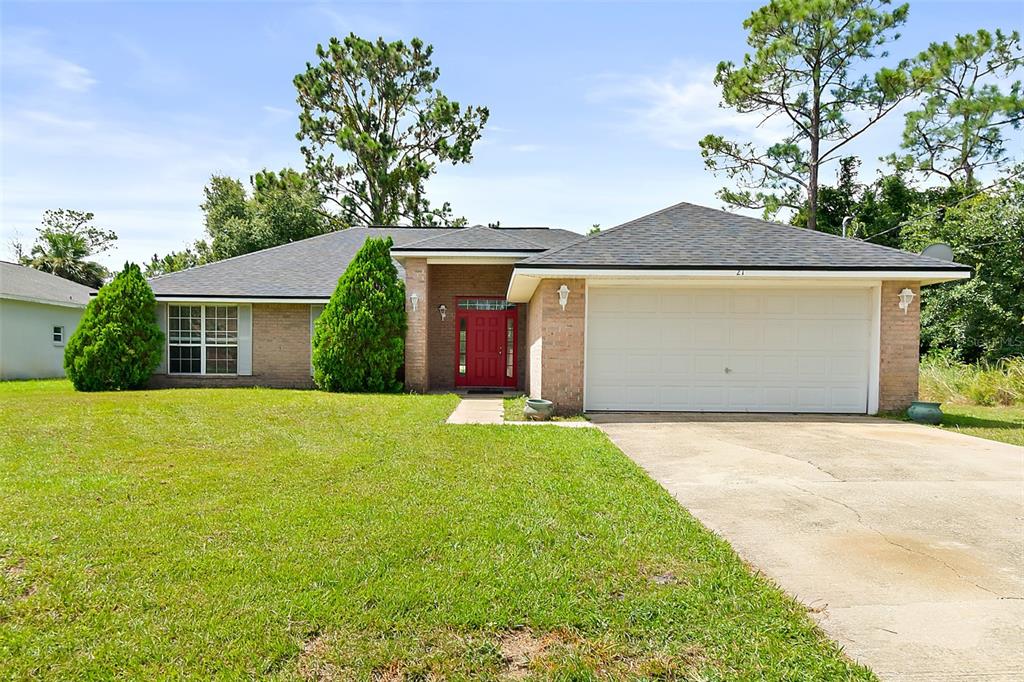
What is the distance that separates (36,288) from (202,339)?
9030mm

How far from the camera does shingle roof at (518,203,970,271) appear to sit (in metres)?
10.6

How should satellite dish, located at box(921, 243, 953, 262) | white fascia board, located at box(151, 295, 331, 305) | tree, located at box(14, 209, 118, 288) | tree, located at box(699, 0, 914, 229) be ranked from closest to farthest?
satellite dish, located at box(921, 243, 953, 262) < white fascia board, located at box(151, 295, 331, 305) < tree, located at box(699, 0, 914, 229) < tree, located at box(14, 209, 118, 288)

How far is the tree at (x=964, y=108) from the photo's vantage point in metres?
23.8

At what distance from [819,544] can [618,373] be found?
7.16 metres

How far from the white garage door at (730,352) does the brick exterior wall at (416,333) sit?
506 cm

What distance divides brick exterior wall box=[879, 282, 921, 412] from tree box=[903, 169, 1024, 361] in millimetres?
9002

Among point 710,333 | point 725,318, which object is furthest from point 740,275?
point 710,333

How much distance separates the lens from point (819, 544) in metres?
4.24

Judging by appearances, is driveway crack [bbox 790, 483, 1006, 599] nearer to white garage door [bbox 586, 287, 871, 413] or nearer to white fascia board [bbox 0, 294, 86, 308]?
white garage door [bbox 586, 287, 871, 413]

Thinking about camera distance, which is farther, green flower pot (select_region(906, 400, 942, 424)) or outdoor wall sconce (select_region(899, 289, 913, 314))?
outdoor wall sconce (select_region(899, 289, 913, 314))

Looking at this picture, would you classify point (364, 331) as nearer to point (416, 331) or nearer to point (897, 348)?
point (416, 331)

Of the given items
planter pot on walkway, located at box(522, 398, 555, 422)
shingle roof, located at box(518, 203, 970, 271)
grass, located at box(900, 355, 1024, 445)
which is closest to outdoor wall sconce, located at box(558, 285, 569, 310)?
shingle roof, located at box(518, 203, 970, 271)

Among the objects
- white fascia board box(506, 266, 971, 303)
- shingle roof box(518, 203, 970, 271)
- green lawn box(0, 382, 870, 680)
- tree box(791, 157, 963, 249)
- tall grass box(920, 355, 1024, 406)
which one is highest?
tree box(791, 157, 963, 249)

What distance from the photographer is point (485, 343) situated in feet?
53.4
